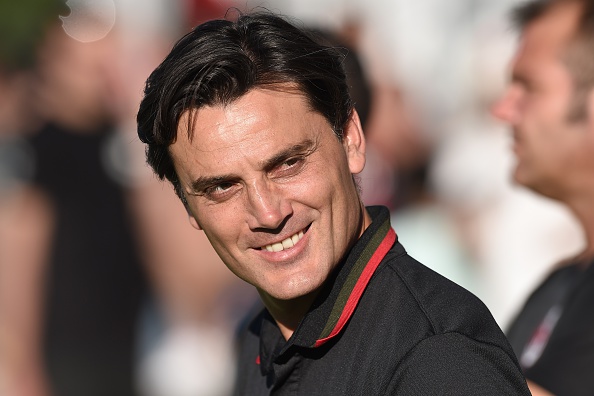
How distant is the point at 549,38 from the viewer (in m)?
3.24

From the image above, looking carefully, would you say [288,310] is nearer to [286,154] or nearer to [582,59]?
[286,154]

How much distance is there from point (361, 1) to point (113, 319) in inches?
91.5

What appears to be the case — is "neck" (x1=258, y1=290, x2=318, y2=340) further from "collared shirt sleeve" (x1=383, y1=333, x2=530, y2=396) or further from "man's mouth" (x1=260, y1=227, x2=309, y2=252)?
"collared shirt sleeve" (x1=383, y1=333, x2=530, y2=396)

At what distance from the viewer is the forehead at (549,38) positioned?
3180 millimetres

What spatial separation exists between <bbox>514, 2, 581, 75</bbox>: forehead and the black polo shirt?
1464mm

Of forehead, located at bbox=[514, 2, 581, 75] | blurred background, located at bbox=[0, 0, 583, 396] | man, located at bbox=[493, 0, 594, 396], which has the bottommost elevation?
blurred background, located at bbox=[0, 0, 583, 396]

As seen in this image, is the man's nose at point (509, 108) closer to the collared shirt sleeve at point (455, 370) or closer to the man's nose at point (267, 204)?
the man's nose at point (267, 204)

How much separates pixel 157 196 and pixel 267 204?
344cm

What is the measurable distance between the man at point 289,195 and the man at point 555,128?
45.3 inches

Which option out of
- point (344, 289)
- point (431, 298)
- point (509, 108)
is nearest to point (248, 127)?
point (344, 289)

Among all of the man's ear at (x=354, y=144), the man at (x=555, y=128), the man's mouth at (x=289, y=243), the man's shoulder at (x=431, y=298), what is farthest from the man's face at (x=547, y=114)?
the man's mouth at (x=289, y=243)

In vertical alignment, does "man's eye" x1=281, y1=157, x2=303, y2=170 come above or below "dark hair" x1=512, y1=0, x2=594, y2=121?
above

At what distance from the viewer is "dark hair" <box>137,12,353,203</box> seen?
5.96ft

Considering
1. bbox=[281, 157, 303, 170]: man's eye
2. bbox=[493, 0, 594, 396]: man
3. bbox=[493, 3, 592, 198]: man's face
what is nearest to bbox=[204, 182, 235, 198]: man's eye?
bbox=[281, 157, 303, 170]: man's eye
